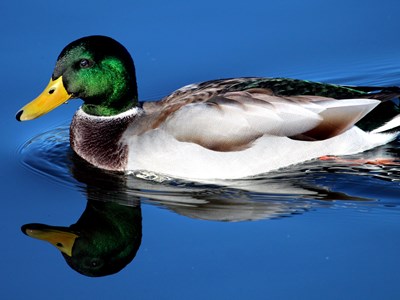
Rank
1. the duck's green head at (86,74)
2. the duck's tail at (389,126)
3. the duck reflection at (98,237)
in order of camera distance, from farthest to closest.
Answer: the duck's tail at (389,126)
the duck's green head at (86,74)
the duck reflection at (98,237)

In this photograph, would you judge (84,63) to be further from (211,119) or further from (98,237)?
(98,237)

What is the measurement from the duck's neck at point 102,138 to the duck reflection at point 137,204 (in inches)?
4.5

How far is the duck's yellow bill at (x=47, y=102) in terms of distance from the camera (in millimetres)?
9195

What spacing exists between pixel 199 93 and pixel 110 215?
144 centimetres

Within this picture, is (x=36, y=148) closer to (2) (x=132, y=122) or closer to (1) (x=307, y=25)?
(2) (x=132, y=122)

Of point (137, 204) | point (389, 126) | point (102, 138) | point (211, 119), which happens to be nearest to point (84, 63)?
point (102, 138)

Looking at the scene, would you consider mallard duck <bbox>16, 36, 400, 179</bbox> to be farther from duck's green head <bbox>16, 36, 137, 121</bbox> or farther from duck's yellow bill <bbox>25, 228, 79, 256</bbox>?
duck's yellow bill <bbox>25, 228, 79, 256</bbox>

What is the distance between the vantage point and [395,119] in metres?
9.48

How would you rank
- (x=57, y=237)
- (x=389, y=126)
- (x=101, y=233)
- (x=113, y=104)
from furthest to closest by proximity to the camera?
(x=113, y=104) < (x=389, y=126) < (x=101, y=233) < (x=57, y=237)

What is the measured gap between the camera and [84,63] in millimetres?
9195

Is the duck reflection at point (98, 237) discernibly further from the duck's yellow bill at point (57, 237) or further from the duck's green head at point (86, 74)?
the duck's green head at point (86, 74)

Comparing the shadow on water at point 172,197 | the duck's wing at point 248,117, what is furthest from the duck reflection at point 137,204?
the duck's wing at point 248,117

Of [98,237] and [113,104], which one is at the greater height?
[113,104]

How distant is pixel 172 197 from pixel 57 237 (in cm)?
120
